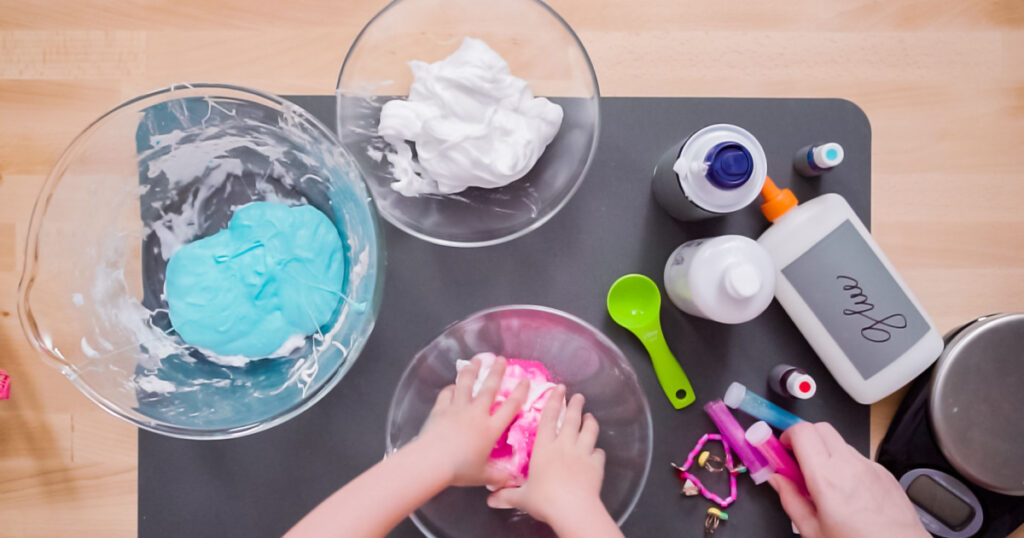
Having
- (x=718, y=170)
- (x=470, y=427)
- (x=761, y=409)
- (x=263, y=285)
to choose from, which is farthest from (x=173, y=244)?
(x=761, y=409)

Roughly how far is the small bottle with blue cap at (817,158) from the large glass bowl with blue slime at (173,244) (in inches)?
20.4

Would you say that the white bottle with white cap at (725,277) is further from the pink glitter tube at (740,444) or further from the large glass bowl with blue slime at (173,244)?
the large glass bowl with blue slime at (173,244)

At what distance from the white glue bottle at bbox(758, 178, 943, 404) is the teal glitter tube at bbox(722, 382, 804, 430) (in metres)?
0.10

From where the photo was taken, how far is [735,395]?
76 cm

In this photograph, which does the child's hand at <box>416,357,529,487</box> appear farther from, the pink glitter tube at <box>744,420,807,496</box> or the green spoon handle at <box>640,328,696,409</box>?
the pink glitter tube at <box>744,420,807,496</box>

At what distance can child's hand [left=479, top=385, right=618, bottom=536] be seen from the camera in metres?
0.65

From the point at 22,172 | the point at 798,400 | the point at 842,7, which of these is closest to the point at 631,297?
the point at 798,400

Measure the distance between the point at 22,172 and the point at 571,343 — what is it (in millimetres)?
737

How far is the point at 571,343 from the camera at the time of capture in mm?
757

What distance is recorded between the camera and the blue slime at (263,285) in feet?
2.34

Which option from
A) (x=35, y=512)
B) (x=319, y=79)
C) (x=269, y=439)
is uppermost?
(x=319, y=79)

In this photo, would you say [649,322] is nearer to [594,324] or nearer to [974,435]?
[594,324]

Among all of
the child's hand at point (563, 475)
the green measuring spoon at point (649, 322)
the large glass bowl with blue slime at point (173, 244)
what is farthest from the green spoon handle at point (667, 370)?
the large glass bowl with blue slime at point (173, 244)

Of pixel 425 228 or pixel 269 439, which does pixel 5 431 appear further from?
pixel 425 228
